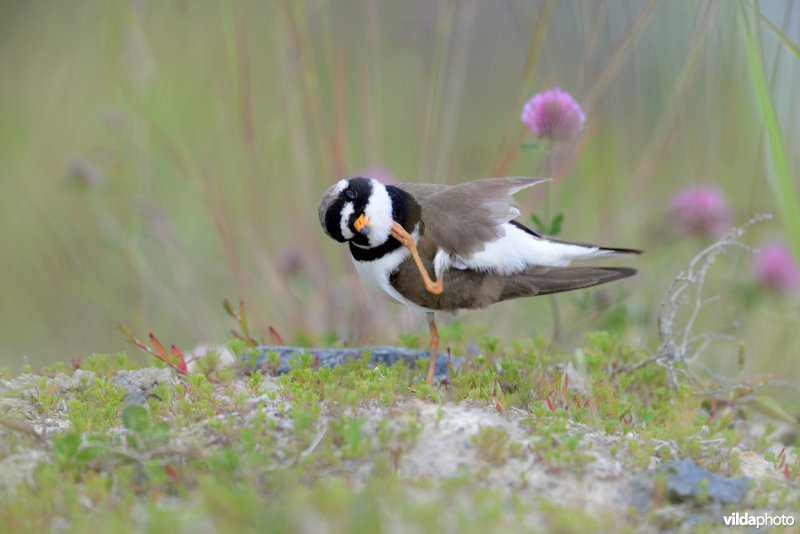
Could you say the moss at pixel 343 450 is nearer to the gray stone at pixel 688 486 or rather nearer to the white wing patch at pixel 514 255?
the gray stone at pixel 688 486

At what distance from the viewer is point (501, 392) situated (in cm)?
322

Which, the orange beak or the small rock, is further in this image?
the orange beak

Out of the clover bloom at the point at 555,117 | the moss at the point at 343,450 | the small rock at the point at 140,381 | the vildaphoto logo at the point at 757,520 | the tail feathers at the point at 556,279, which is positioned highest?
the clover bloom at the point at 555,117

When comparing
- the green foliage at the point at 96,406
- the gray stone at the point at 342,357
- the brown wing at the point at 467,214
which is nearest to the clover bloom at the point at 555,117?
the brown wing at the point at 467,214

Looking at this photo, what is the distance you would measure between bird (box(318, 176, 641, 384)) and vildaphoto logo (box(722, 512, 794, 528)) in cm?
123

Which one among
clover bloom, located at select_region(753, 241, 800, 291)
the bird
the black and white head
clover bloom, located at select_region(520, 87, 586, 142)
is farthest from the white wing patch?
clover bloom, located at select_region(753, 241, 800, 291)

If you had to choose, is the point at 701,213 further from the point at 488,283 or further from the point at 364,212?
the point at 364,212

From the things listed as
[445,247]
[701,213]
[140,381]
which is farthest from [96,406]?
[701,213]

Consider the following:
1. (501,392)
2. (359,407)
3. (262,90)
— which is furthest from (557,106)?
(262,90)

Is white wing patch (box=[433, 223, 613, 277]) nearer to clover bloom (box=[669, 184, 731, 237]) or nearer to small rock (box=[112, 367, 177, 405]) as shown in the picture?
small rock (box=[112, 367, 177, 405])

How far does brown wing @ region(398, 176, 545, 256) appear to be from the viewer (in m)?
3.56

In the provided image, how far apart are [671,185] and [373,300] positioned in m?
2.45

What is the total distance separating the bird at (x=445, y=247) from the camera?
349cm

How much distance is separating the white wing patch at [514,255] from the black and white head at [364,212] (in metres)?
0.23
